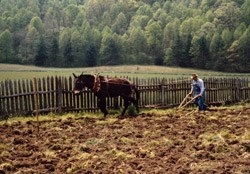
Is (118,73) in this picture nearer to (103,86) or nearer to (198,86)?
(198,86)

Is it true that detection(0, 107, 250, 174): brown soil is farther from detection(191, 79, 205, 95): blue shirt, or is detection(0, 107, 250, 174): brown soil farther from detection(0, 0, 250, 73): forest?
detection(0, 0, 250, 73): forest

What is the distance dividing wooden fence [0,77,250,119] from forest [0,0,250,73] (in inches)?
2066

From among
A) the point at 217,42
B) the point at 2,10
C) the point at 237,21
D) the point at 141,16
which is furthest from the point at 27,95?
the point at 2,10

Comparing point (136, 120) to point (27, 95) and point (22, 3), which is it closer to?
point (27, 95)

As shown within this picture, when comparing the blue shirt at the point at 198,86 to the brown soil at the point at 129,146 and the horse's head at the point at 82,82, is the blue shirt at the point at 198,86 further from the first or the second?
the horse's head at the point at 82,82

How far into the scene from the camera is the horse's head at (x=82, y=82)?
1560cm

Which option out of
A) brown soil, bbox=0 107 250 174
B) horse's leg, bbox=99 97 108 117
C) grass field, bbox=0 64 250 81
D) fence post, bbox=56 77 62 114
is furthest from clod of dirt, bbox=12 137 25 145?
grass field, bbox=0 64 250 81

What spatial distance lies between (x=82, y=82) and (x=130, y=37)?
88.1m

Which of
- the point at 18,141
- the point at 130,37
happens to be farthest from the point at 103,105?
the point at 130,37

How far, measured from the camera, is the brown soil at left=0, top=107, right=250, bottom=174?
7.70 metres

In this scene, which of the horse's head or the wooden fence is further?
the wooden fence

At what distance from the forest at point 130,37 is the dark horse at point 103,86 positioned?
5863 cm

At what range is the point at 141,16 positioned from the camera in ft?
418

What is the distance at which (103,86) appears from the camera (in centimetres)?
1579
